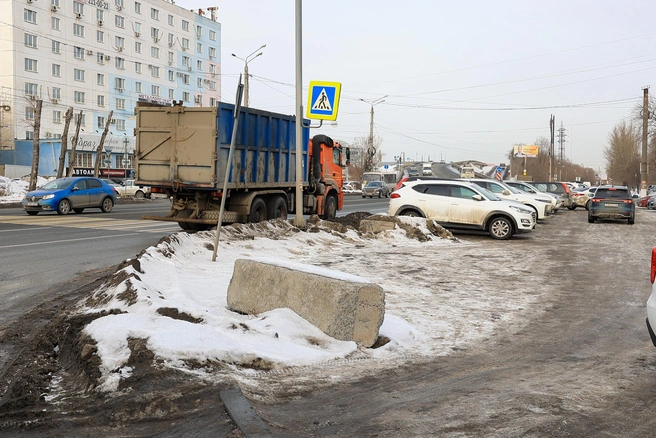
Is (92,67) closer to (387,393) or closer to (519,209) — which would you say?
(519,209)

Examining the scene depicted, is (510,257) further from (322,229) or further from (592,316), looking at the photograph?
(592,316)

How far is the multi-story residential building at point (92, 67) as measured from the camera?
6300 centimetres

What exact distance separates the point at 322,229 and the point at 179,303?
921 cm

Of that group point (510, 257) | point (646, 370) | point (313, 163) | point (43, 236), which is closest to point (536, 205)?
point (313, 163)

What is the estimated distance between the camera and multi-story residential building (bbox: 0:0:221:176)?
6300 cm

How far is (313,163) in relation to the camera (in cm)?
2100

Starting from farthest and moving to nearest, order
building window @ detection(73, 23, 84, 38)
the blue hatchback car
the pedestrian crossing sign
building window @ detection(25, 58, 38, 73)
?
building window @ detection(73, 23, 84, 38) → building window @ detection(25, 58, 38, 73) → the blue hatchback car → the pedestrian crossing sign

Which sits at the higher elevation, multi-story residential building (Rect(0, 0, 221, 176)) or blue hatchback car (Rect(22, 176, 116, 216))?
multi-story residential building (Rect(0, 0, 221, 176))

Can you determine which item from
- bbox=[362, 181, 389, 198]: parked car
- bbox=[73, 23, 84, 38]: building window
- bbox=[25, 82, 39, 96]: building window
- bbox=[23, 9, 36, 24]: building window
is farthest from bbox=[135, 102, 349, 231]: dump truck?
bbox=[73, 23, 84, 38]: building window

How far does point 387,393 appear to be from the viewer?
4.68 meters

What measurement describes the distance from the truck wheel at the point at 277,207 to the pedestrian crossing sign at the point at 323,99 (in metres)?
3.57

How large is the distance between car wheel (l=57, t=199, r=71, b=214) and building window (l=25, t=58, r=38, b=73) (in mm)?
45969

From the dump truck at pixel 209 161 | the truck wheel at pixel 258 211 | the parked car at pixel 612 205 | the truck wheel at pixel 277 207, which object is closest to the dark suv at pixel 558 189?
the parked car at pixel 612 205

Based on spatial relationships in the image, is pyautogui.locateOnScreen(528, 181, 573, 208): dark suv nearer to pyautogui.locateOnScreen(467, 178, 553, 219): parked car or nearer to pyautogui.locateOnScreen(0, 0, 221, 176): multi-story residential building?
pyautogui.locateOnScreen(467, 178, 553, 219): parked car
